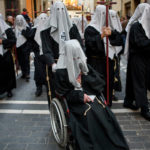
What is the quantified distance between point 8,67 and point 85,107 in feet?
11.2

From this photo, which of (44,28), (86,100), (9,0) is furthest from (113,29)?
(9,0)

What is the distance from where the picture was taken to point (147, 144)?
3.39 meters

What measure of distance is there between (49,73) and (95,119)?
54.7 inches

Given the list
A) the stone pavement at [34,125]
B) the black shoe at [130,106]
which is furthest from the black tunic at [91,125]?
the black shoe at [130,106]

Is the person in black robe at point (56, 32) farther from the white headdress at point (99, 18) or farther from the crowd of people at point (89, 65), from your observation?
the white headdress at point (99, 18)

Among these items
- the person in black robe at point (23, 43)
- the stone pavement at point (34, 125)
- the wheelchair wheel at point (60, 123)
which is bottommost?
the stone pavement at point (34, 125)

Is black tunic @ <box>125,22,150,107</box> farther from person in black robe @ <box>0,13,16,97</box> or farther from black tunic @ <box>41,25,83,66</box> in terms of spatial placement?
person in black robe @ <box>0,13,16,97</box>

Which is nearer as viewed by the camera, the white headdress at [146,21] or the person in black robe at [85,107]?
the person in black robe at [85,107]

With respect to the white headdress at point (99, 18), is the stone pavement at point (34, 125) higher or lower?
lower

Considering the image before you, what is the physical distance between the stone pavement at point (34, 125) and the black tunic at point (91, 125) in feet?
2.52

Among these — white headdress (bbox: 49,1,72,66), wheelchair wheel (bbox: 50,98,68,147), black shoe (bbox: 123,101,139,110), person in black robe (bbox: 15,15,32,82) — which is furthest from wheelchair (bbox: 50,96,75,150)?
person in black robe (bbox: 15,15,32,82)

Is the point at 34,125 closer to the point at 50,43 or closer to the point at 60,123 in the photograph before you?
the point at 60,123

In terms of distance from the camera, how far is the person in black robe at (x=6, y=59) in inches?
211

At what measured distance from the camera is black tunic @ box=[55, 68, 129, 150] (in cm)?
266
